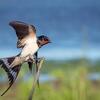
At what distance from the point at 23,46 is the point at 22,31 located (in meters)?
0.06

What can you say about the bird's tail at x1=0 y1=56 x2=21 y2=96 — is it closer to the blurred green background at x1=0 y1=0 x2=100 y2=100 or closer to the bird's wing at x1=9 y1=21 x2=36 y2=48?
the bird's wing at x1=9 y1=21 x2=36 y2=48

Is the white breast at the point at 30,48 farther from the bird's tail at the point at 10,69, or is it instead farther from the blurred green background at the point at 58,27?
the blurred green background at the point at 58,27

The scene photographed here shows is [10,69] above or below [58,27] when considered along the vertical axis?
above

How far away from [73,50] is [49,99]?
6852 millimetres

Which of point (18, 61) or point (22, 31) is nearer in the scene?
point (18, 61)

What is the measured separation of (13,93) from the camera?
30.7 ft

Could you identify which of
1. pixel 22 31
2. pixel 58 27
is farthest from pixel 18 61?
pixel 58 27

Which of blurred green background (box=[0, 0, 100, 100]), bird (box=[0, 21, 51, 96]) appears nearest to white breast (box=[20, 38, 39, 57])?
bird (box=[0, 21, 51, 96])

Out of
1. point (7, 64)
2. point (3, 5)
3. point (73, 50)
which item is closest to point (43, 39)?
point (7, 64)

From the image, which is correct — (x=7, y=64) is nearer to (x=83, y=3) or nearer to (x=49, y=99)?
(x=49, y=99)

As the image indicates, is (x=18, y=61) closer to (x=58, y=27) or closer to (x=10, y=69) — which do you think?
(x=10, y=69)

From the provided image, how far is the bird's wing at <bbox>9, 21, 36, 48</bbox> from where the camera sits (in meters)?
2.30

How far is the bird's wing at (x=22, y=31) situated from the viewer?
2.30 meters

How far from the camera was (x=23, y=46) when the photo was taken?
235 cm
